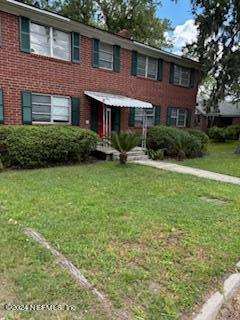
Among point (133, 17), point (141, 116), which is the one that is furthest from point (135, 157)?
point (133, 17)

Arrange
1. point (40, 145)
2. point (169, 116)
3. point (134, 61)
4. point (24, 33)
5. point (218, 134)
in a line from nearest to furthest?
point (40, 145) → point (24, 33) → point (134, 61) → point (169, 116) → point (218, 134)

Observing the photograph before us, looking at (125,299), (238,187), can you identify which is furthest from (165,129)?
(125,299)

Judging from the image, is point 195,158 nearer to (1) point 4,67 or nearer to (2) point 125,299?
(1) point 4,67

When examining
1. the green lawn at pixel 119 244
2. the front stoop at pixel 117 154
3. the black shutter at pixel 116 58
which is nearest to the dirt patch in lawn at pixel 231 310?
the green lawn at pixel 119 244

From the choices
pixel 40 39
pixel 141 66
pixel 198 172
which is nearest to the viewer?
pixel 198 172

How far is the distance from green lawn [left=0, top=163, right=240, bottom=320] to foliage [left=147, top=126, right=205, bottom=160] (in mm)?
5923

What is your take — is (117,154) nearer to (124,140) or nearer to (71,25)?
(124,140)

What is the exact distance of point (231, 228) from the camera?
15.3ft

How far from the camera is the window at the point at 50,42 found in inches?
443

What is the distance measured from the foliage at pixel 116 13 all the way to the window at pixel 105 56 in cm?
1355

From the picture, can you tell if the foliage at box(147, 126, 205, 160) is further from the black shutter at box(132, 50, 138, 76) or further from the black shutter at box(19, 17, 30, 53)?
the black shutter at box(19, 17, 30, 53)

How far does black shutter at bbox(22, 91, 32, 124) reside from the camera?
438 inches

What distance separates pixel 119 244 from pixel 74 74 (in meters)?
10.3

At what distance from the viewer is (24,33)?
10742 millimetres
